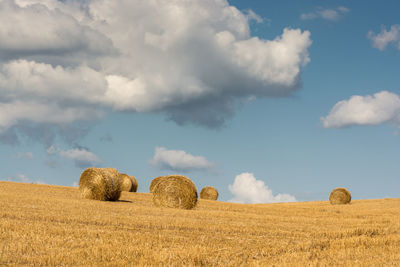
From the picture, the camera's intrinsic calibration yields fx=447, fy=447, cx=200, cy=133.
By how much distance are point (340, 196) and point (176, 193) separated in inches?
868

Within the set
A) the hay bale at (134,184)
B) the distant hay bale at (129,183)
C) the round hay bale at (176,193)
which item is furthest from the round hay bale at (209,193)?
the round hay bale at (176,193)

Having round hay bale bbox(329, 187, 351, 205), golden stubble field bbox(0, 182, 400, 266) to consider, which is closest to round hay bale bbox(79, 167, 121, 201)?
golden stubble field bbox(0, 182, 400, 266)

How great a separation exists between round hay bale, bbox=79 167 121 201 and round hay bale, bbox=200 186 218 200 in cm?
1640

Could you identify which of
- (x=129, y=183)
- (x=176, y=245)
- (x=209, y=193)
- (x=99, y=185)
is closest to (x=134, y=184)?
(x=129, y=183)

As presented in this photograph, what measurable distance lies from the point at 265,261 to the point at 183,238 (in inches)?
97.8

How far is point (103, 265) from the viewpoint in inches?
257

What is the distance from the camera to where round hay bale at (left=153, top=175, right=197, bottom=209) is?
20.6 m

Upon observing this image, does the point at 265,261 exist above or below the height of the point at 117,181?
below

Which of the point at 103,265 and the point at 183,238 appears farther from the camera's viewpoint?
the point at 183,238

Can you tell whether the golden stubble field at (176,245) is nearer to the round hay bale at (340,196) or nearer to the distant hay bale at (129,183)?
the distant hay bale at (129,183)

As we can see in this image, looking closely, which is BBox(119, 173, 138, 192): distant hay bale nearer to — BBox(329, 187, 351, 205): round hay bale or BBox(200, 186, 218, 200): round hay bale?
BBox(200, 186, 218, 200): round hay bale

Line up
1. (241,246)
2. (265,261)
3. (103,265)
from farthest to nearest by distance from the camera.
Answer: (241,246), (265,261), (103,265)

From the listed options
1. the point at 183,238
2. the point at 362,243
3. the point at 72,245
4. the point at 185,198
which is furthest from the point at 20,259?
the point at 185,198

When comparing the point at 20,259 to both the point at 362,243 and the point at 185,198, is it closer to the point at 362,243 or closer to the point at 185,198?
the point at 362,243
